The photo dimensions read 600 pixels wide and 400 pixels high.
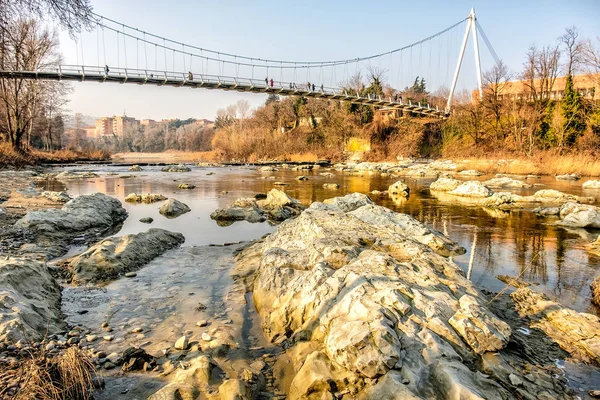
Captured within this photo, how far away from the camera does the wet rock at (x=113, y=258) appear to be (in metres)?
4.73

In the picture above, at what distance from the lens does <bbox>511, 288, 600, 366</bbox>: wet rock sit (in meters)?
3.09

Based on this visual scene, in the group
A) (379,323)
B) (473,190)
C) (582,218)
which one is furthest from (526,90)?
(379,323)

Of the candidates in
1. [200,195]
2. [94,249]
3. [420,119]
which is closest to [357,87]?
[420,119]

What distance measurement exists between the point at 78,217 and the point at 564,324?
334 inches

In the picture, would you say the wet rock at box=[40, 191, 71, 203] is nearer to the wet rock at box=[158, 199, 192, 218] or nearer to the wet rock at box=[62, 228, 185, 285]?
the wet rock at box=[158, 199, 192, 218]

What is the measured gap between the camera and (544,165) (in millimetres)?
22938

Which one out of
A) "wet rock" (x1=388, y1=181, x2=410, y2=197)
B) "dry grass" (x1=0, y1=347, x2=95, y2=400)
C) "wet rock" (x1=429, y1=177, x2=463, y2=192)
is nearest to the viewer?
"dry grass" (x1=0, y1=347, x2=95, y2=400)

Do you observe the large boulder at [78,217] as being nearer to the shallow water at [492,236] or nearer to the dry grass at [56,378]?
the shallow water at [492,236]

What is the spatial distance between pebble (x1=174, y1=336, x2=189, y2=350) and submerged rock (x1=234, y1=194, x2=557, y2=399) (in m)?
0.72

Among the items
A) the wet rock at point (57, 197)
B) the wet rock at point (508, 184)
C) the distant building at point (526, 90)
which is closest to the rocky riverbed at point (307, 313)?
the wet rock at point (57, 197)

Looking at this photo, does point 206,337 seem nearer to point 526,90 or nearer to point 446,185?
point 446,185

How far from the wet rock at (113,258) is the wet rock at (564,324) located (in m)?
4.90

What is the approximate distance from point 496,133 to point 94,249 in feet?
118

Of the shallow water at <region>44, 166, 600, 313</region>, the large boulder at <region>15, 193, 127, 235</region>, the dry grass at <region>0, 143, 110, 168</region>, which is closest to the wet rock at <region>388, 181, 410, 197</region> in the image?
the shallow water at <region>44, 166, 600, 313</region>
